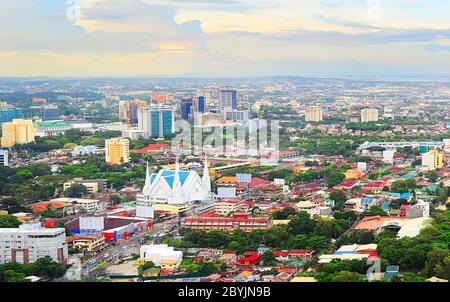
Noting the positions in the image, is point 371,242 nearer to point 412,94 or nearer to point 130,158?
point 130,158

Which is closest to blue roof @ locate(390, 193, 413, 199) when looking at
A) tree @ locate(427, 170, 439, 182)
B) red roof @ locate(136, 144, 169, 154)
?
tree @ locate(427, 170, 439, 182)

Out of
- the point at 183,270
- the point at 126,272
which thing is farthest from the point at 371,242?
the point at 126,272

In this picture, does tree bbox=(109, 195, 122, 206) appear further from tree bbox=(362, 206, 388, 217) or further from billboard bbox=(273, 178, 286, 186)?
tree bbox=(362, 206, 388, 217)

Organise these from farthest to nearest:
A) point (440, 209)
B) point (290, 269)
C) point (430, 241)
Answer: point (440, 209)
point (430, 241)
point (290, 269)

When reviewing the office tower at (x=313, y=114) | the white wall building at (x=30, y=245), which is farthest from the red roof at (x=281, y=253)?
the office tower at (x=313, y=114)

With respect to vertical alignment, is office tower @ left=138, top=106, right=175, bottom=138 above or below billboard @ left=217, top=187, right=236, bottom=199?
above

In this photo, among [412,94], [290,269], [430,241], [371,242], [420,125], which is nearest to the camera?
[290,269]
